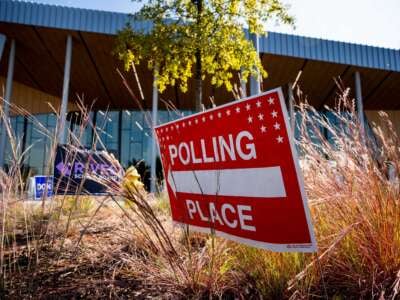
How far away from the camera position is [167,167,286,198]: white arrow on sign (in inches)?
49.7

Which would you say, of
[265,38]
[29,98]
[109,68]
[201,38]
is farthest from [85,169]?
[29,98]

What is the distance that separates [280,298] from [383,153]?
2.85 ft

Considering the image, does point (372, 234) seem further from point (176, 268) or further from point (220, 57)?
point (220, 57)

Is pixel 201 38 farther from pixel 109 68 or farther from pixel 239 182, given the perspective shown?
pixel 109 68

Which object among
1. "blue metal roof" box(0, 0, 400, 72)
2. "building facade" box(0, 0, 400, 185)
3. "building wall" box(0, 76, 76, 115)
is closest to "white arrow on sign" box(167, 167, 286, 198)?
"building facade" box(0, 0, 400, 185)

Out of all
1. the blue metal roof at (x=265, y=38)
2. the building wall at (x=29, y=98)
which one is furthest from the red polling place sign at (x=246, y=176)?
the building wall at (x=29, y=98)

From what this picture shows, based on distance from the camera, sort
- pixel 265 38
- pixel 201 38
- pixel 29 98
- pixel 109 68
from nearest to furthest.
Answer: pixel 201 38
pixel 265 38
pixel 109 68
pixel 29 98

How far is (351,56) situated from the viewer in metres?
12.9

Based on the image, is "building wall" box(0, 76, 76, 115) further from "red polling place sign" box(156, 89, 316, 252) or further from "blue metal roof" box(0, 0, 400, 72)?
"red polling place sign" box(156, 89, 316, 252)

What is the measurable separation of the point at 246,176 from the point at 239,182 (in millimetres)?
56

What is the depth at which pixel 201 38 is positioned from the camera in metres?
4.44

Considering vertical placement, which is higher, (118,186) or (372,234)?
(118,186)

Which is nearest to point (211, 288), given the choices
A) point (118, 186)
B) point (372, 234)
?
point (118, 186)

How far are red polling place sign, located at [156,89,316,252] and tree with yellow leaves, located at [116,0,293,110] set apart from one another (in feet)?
9.71
